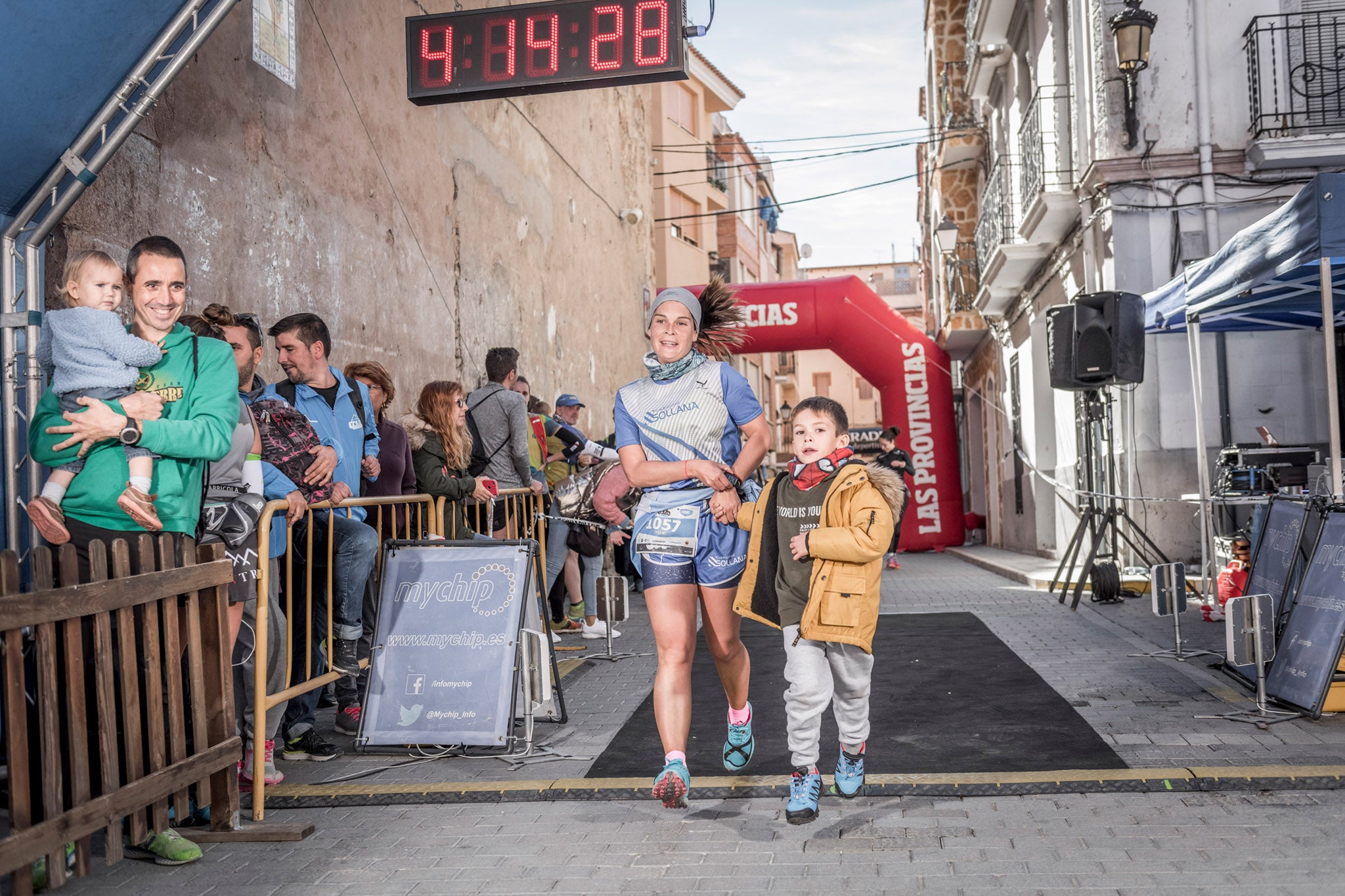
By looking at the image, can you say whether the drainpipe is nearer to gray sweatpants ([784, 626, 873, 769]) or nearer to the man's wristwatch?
gray sweatpants ([784, 626, 873, 769])

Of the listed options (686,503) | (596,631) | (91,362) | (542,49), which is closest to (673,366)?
(686,503)

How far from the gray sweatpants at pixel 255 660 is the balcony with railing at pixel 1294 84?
1093 cm

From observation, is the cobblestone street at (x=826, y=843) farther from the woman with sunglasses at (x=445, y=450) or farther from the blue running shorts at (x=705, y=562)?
the woman with sunglasses at (x=445, y=450)

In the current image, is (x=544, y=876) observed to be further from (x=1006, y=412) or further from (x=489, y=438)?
(x=1006, y=412)

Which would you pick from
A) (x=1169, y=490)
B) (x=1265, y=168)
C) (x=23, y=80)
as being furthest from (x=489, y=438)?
(x=1265, y=168)

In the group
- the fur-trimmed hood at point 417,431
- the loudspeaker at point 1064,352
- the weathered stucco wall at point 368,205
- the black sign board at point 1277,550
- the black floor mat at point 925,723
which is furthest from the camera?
the loudspeaker at point 1064,352

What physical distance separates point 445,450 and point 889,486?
3.65 meters

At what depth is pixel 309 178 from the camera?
875 cm

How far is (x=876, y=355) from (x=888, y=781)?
16.7 metres

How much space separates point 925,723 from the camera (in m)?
5.73

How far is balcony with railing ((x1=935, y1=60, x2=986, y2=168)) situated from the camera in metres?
23.5

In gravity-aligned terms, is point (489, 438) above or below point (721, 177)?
below

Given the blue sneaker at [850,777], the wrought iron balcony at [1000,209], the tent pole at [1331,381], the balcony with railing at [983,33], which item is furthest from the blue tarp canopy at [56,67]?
the balcony with railing at [983,33]

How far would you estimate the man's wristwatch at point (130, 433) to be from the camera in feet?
12.6
